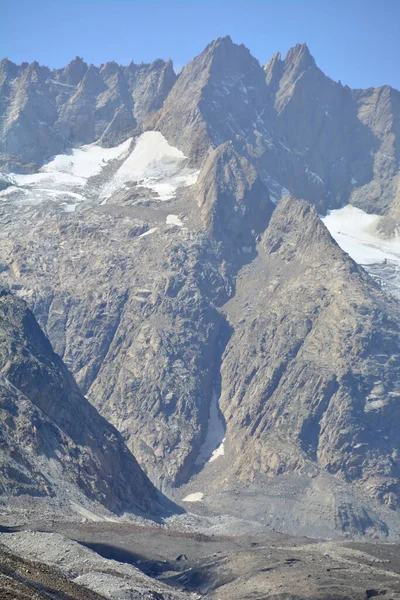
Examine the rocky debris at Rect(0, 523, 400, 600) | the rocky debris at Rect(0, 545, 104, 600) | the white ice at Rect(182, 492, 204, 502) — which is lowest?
the rocky debris at Rect(0, 545, 104, 600)

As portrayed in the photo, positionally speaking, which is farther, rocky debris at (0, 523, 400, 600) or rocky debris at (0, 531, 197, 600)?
rocky debris at (0, 523, 400, 600)

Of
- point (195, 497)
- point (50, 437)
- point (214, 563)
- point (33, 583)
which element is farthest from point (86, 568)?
point (195, 497)

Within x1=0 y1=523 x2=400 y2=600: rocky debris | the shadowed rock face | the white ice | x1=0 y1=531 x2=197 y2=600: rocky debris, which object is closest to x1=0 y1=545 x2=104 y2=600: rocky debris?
x1=0 y1=531 x2=197 y2=600: rocky debris

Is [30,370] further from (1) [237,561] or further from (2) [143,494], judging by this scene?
(1) [237,561]

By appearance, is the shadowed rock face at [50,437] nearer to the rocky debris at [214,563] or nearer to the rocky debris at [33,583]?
the rocky debris at [214,563]

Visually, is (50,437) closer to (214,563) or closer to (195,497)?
(214,563)

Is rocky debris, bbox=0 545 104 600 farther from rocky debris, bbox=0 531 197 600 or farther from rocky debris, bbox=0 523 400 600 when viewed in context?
rocky debris, bbox=0 523 400 600

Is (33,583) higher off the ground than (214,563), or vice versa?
(214,563)

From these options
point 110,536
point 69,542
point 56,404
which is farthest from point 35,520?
point 56,404
